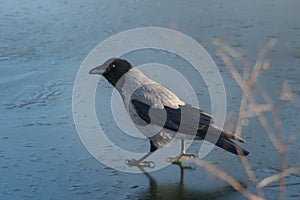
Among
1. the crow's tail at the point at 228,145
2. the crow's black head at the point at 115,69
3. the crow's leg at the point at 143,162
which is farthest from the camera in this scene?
the crow's black head at the point at 115,69

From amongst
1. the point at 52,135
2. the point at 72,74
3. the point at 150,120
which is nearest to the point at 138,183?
the point at 150,120

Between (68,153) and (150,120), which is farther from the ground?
(150,120)

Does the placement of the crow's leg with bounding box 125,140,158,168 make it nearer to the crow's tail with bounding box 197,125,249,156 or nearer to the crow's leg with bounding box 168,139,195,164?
the crow's leg with bounding box 168,139,195,164

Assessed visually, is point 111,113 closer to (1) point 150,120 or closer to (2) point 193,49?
(1) point 150,120

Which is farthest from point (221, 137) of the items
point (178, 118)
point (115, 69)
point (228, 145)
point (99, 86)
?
point (99, 86)

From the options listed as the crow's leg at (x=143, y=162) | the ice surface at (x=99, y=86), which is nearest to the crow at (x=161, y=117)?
the crow's leg at (x=143, y=162)

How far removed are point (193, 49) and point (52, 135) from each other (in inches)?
77.5

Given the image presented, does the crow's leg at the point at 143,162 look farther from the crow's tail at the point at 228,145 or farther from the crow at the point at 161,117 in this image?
the crow's tail at the point at 228,145

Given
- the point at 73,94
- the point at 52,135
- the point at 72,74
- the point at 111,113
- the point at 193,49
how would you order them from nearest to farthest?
the point at 52,135 < the point at 111,113 < the point at 73,94 < the point at 72,74 < the point at 193,49

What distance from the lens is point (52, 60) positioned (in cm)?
549

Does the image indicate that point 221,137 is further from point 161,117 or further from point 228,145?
point 161,117

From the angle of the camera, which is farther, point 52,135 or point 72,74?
point 72,74

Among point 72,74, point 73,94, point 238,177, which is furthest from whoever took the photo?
point 72,74

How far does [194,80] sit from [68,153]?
149cm
